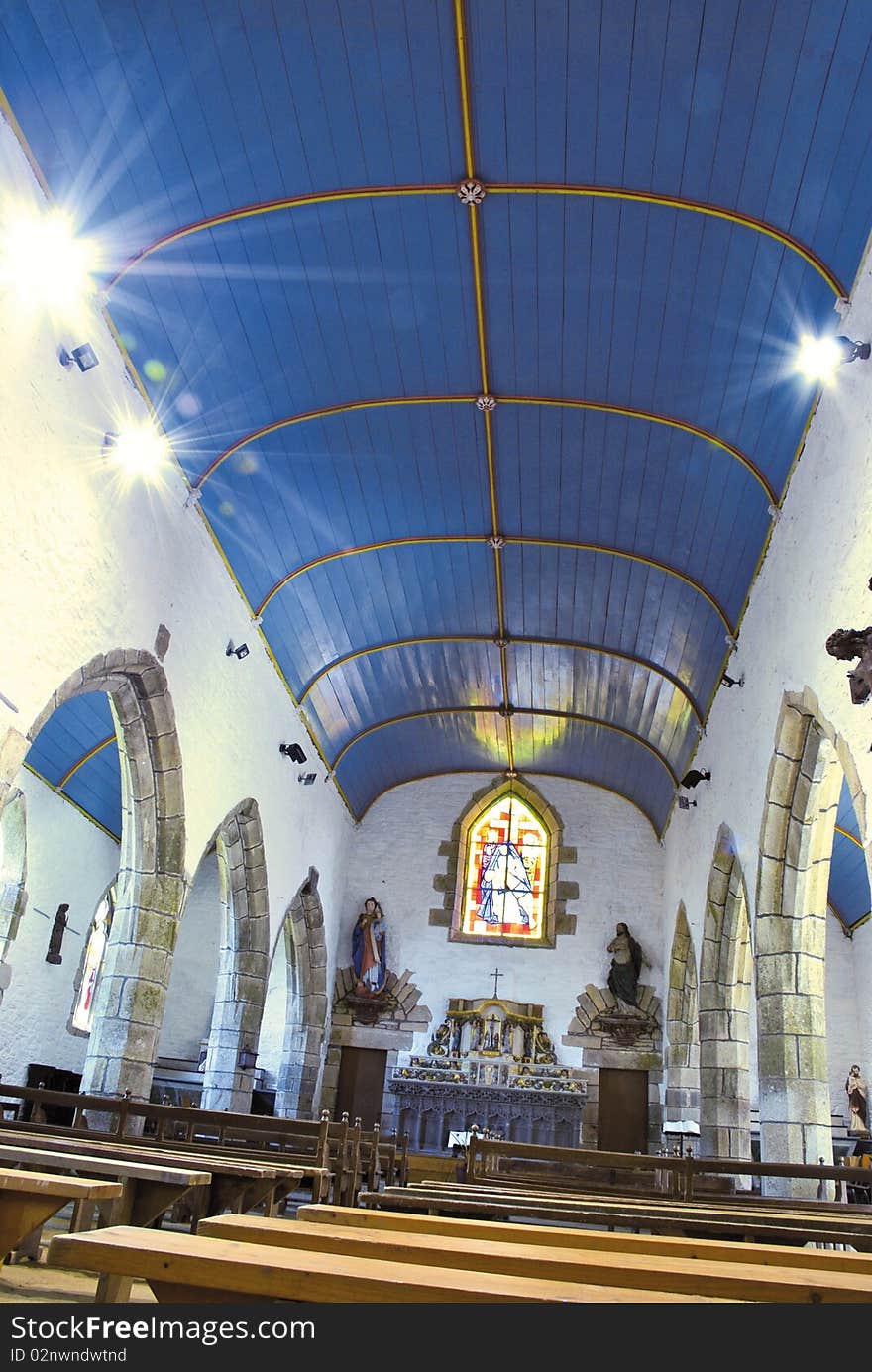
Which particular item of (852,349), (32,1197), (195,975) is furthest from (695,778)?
(32,1197)

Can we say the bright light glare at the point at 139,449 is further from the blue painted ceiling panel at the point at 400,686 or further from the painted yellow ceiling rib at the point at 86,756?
the painted yellow ceiling rib at the point at 86,756

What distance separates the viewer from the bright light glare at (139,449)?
7.19 meters

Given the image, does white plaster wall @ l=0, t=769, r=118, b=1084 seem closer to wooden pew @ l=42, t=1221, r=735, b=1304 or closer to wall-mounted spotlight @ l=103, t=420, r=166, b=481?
wall-mounted spotlight @ l=103, t=420, r=166, b=481

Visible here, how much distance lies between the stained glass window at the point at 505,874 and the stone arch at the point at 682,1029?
2.29 m

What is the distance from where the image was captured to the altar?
1432 centimetres

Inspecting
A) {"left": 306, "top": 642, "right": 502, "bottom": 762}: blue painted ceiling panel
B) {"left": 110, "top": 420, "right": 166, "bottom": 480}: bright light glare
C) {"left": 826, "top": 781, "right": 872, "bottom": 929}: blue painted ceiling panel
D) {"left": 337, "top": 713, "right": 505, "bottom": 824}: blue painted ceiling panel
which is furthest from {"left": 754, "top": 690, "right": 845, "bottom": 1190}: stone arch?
{"left": 337, "top": 713, "right": 505, "bottom": 824}: blue painted ceiling panel

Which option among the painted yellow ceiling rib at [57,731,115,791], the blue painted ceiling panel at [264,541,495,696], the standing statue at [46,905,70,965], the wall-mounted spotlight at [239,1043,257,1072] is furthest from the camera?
the standing statue at [46,905,70,965]

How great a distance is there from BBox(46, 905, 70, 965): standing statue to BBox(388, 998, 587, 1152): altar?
4924 mm

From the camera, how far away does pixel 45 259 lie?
5.98 meters

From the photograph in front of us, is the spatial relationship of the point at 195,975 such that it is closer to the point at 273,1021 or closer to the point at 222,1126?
the point at 273,1021

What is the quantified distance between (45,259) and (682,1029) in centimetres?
1234

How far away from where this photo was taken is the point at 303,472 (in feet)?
30.7

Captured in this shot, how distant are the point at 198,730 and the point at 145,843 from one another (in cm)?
107

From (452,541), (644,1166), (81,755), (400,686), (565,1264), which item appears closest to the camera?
(565,1264)
